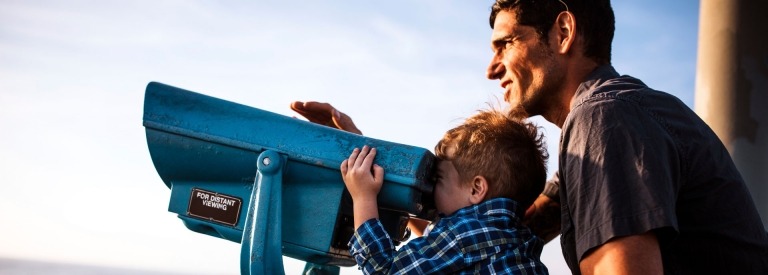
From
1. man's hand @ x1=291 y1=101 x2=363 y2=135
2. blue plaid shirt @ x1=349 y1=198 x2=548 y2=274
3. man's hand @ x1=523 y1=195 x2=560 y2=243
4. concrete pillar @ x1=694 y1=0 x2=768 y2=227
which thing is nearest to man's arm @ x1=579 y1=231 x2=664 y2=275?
blue plaid shirt @ x1=349 y1=198 x2=548 y2=274

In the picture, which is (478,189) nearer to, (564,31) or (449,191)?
(449,191)

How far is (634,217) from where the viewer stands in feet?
5.75

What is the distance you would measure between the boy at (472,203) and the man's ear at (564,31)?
341 millimetres

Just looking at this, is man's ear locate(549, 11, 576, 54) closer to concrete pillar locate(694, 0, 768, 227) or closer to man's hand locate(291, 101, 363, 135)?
man's hand locate(291, 101, 363, 135)

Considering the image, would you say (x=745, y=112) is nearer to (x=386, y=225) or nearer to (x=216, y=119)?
(x=386, y=225)

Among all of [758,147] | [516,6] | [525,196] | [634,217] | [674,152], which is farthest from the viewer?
[758,147]

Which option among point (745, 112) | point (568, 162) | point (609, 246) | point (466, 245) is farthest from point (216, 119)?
point (745, 112)

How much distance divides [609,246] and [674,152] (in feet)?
1.05

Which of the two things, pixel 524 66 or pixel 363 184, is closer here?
pixel 363 184

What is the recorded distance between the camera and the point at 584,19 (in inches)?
99.9

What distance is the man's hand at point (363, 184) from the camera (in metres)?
2.00

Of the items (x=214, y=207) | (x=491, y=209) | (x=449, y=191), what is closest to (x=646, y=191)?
(x=491, y=209)

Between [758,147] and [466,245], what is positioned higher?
[758,147]

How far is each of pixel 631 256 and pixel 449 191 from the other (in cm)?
57
